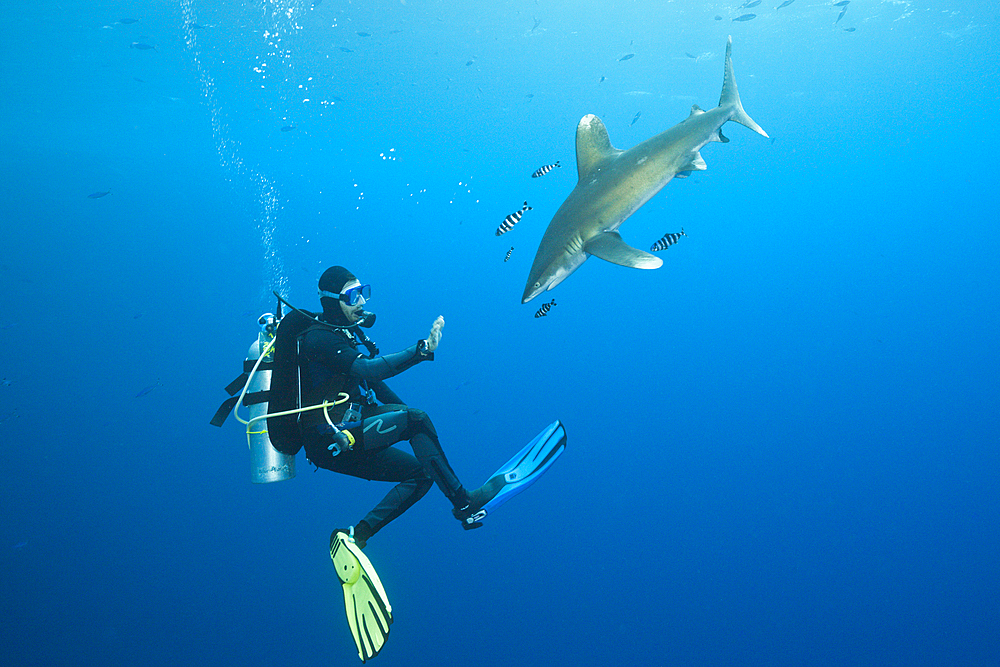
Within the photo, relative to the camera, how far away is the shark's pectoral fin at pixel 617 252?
2.36 metres

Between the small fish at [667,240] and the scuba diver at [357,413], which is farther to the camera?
the small fish at [667,240]

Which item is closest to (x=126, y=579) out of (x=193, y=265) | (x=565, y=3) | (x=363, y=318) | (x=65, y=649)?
(x=65, y=649)

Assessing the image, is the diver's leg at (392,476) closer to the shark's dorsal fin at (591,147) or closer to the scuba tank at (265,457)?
the scuba tank at (265,457)

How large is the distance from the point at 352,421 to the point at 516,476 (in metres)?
1.43

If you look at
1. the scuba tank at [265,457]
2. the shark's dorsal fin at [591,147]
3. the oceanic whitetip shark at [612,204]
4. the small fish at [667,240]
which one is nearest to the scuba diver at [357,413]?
the scuba tank at [265,457]

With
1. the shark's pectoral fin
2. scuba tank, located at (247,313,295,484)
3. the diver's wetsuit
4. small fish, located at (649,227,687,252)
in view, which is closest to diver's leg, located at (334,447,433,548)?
the diver's wetsuit

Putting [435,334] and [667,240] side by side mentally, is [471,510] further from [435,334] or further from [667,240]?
[667,240]

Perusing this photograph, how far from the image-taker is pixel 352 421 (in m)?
3.27

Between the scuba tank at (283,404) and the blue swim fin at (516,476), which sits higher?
the scuba tank at (283,404)

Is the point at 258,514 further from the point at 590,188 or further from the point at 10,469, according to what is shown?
the point at 590,188

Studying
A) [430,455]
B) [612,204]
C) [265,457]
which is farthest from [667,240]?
[265,457]

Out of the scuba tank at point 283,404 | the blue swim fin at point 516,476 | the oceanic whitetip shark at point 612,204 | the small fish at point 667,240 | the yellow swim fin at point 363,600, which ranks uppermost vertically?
the small fish at point 667,240

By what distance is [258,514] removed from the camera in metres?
15.4

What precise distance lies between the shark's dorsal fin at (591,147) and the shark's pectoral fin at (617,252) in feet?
1.86
